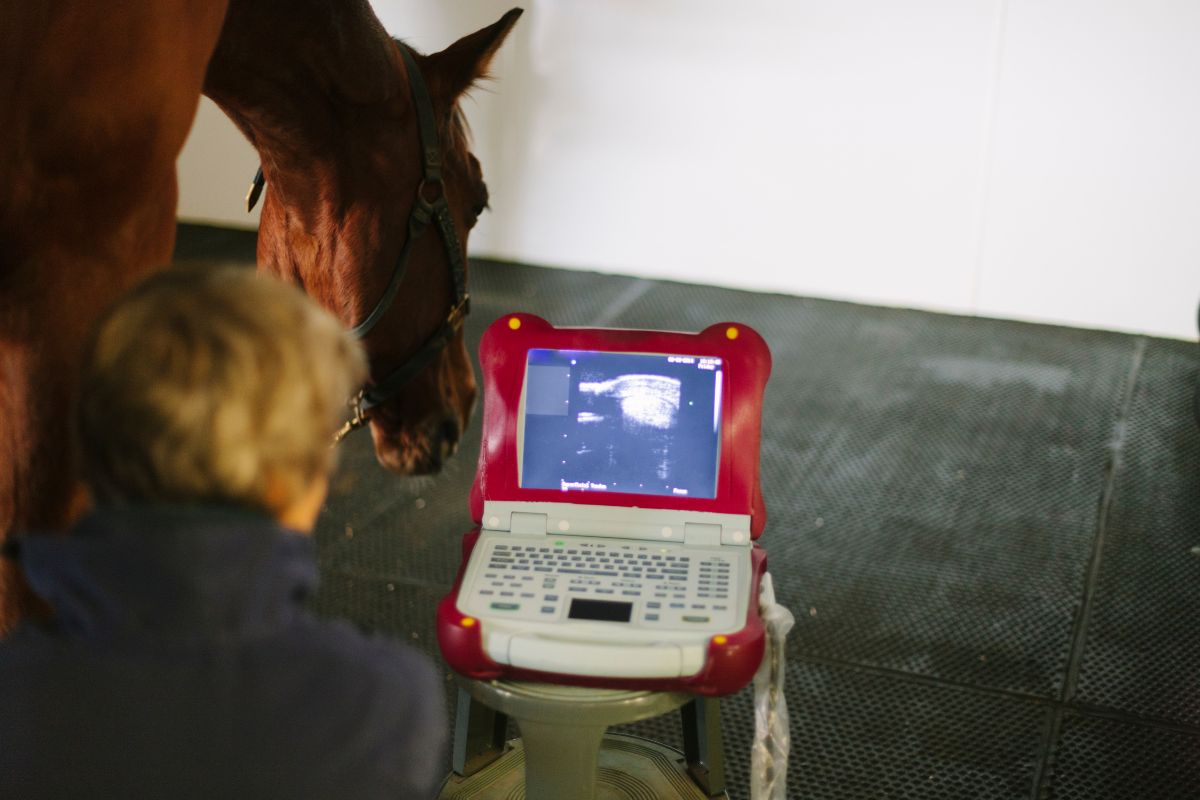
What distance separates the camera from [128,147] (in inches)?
53.2

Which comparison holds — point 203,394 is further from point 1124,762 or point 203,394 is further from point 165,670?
point 1124,762

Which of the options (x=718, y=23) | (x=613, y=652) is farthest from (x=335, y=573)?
(x=718, y=23)

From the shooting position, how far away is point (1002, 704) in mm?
2438

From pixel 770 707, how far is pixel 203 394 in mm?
896

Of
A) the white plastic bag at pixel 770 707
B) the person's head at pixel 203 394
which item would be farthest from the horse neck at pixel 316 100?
the person's head at pixel 203 394

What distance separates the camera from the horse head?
6.10 ft

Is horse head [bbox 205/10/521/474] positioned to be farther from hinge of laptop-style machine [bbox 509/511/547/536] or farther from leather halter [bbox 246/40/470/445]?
hinge of laptop-style machine [bbox 509/511/547/536]

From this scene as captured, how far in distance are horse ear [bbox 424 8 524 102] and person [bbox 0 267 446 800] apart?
1.21m

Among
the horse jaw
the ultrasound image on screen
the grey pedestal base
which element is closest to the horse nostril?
the horse jaw

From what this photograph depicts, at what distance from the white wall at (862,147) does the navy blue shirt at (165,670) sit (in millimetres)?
4123

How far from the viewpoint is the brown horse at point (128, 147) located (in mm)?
1301

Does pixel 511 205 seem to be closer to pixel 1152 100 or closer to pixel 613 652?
pixel 1152 100

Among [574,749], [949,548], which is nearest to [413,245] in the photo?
[574,749]

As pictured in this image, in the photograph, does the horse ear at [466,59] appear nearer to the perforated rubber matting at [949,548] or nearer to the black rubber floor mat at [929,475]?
the perforated rubber matting at [949,548]
